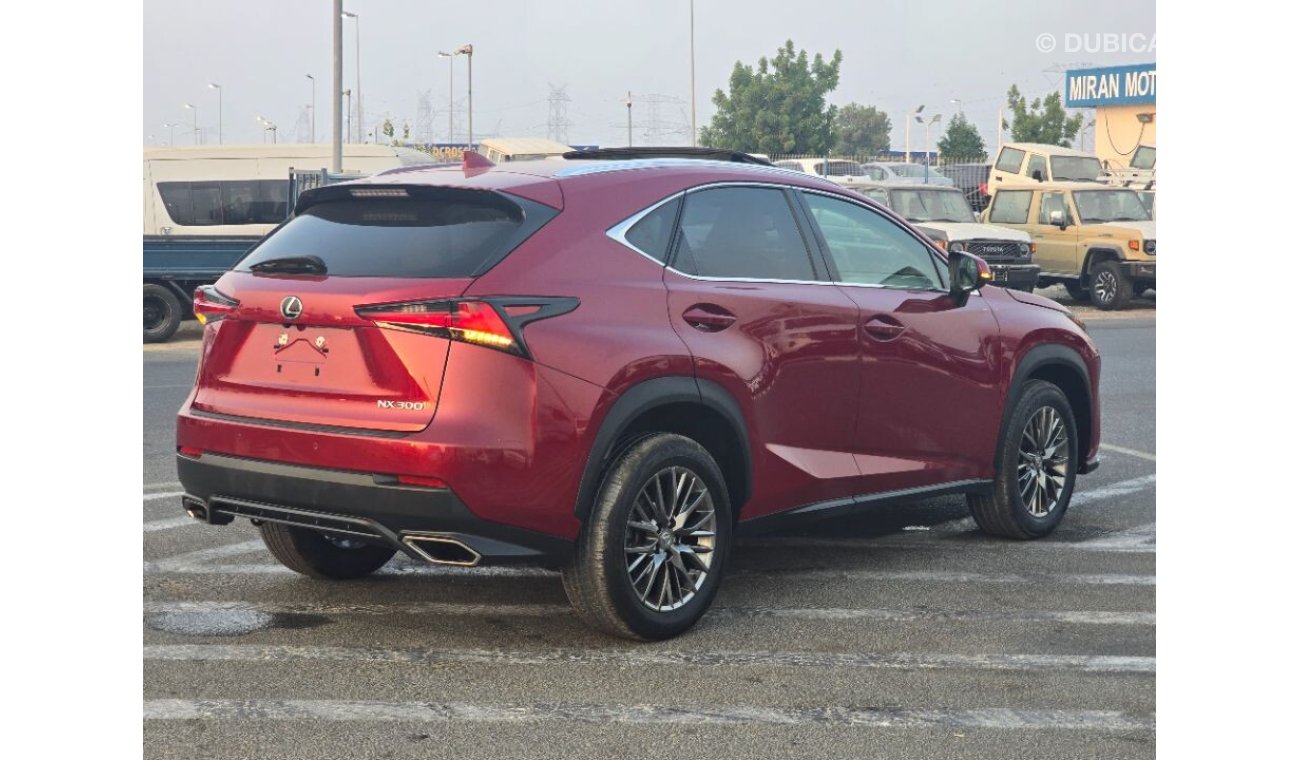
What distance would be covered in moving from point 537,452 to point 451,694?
0.80 meters

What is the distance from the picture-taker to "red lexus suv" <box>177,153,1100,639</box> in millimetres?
5152

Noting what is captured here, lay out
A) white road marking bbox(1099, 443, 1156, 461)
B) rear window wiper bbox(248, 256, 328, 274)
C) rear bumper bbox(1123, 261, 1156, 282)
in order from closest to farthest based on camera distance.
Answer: rear window wiper bbox(248, 256, 328, 274) → white road marking bbox(1099, 443, 1156, 461) → rear bumper bbox(1123, 261, 1156, 282)

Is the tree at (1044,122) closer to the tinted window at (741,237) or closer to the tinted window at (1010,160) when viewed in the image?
the tinted window at (1010,160)

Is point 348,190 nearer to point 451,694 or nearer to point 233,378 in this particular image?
point 233,378

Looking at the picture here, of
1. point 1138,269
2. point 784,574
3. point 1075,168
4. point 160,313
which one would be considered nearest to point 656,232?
point 784,574

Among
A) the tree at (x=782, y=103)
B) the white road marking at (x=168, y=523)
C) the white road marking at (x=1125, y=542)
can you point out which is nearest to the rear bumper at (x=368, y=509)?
the white road marking at (x=168, y=523)

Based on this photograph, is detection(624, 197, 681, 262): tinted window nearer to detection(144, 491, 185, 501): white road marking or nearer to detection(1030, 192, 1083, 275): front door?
detection(144, 491, 185, 501): white road marking

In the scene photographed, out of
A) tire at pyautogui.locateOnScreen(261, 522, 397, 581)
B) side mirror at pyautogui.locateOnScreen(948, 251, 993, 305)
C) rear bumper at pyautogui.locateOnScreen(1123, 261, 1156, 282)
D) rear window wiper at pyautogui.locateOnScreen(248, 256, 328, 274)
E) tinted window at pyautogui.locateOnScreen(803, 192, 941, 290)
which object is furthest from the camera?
rear bumper at pyautogui.locateOnScreen(1123, 261, 1156, 282)

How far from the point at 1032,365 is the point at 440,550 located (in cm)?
327

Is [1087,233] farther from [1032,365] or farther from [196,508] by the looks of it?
[196,508]

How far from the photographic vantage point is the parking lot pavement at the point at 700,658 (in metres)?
4.55

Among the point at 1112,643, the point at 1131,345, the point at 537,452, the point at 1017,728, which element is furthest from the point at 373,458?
the point at 1131,345

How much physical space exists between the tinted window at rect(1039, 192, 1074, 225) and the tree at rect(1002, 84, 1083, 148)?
50.2 metres

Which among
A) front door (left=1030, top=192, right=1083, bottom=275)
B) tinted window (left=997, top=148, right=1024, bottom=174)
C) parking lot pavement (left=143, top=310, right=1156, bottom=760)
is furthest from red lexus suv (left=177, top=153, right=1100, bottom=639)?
tinted window (left=997, top=148, right=1024, bottom=174)
